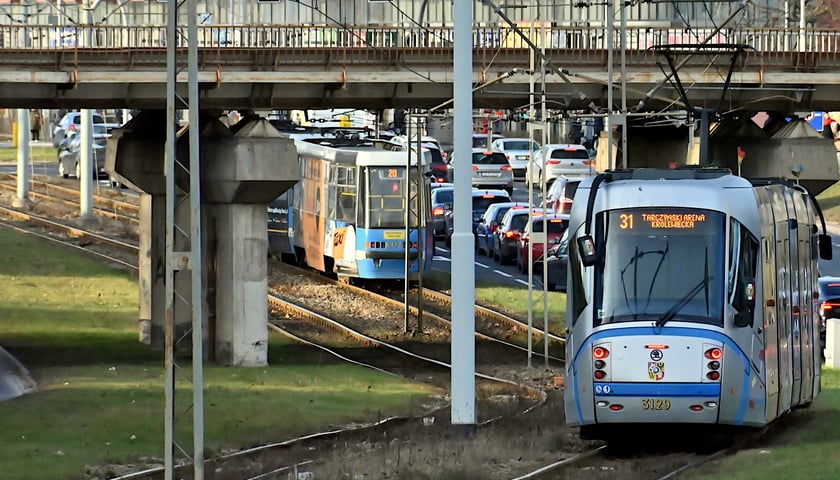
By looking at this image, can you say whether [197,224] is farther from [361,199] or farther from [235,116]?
[235,116]

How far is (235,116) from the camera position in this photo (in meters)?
52.3

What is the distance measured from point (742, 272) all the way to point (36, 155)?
6885 centimetres

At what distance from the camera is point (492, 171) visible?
229 ft

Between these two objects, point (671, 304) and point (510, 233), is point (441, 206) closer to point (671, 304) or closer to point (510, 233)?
point (510, 233)

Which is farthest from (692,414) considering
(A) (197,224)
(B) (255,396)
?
(B) (255,396)

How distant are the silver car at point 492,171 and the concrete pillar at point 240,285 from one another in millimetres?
38043

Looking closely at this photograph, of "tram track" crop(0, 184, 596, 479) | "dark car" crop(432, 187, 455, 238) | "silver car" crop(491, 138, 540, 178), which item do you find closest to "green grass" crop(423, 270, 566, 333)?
"tram track" crop(0, 184, 596, 479)

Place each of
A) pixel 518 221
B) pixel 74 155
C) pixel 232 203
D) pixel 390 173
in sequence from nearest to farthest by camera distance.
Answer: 1. pixel 232 203
2. pixel 390 173
3. pixel 518 221
4. pixel 74 155

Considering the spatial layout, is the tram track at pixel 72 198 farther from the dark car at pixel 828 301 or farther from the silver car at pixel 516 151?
the dark car at pixel 828 301

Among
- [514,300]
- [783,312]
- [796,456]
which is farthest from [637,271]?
[514,300]

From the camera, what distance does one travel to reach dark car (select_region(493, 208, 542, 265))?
50594 mm

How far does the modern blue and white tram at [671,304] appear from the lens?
59.2ft

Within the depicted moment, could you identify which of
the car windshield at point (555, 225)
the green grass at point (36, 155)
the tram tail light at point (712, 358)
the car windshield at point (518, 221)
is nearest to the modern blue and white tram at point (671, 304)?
the tram tail light at point (712, 358)

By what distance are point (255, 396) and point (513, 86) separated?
983cm
